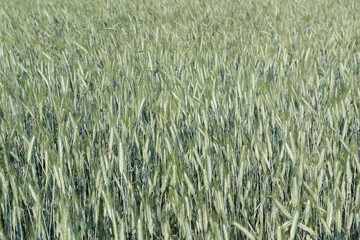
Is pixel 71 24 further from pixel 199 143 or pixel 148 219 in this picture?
pixel 148 219

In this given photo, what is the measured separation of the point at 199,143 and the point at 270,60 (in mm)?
917

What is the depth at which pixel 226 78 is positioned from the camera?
191 cm

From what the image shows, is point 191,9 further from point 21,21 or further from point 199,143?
point 199,143

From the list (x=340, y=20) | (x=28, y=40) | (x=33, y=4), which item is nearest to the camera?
(x=28, y=40)

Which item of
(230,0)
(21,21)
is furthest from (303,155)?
(230,0)

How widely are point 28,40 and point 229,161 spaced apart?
2.04m

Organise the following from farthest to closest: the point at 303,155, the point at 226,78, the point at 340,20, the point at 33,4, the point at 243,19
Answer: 1. the point at 33,4
2. the point at 243,19
3. the point at 340,20
4. the point at 226,78
5. the point at 303,155

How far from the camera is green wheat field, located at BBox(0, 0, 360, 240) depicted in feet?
3.01

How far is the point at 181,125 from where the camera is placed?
139 centimetres

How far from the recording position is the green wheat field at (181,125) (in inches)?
36.1

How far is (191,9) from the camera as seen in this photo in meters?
4.14

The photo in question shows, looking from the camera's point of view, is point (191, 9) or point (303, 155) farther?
point (191, 9)

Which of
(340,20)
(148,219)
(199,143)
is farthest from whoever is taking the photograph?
(340,20)

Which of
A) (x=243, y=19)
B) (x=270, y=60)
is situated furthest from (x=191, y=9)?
(x=270, y=60)
